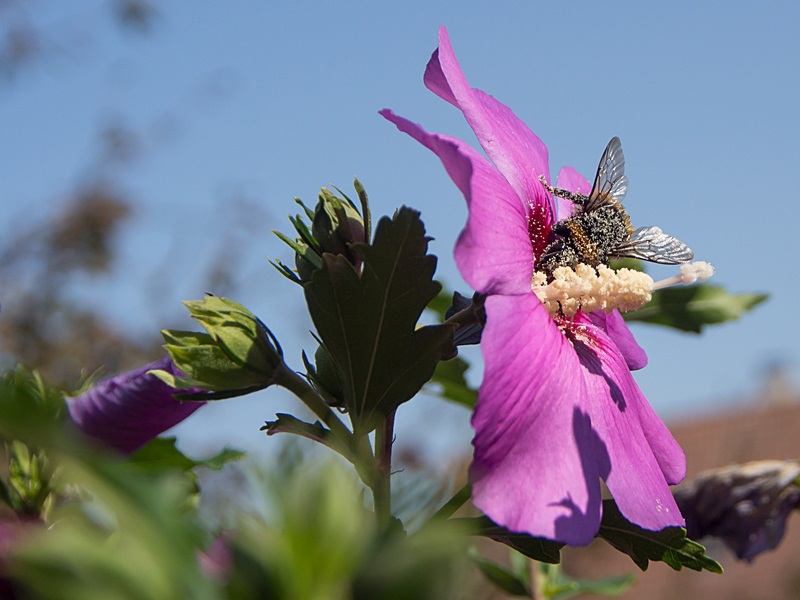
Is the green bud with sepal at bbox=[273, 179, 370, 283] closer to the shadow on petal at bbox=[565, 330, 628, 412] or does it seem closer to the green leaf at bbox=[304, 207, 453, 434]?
the green leaf at bbox=[304, 207, 453, 434]

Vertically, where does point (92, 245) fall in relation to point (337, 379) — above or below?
below

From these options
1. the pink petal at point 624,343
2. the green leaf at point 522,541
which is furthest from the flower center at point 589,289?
the green leaf at point 522,541

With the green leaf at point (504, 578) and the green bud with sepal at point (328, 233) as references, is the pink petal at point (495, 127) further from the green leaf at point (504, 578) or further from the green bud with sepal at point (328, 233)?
the green leaf at point (504, 578)

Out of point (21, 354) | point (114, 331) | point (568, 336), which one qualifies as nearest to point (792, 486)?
point (568, 336)

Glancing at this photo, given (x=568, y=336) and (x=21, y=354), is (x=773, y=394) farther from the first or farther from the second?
(x=568, y=336)

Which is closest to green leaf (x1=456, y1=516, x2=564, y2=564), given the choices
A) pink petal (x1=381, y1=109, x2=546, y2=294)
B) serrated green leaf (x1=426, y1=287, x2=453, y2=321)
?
pink petal (x1=381, y1=109, x2=546, y2=294)

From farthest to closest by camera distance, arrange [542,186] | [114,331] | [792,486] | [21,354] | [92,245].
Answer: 1. [92,245]
2. [114,331]
3. [21,354]
4. [792,486]
5. [542,186]

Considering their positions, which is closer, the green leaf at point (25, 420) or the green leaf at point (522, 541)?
the green leaf at point (25, 420)
